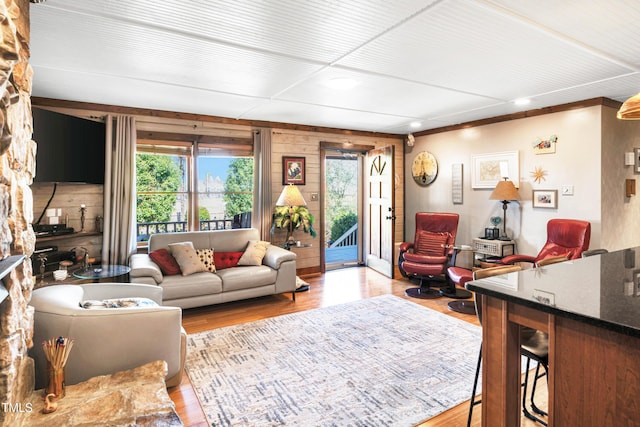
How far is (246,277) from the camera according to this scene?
4289 millimetres

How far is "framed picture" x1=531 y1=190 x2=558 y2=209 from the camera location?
14.8 feet

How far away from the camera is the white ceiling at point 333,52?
6.97ft

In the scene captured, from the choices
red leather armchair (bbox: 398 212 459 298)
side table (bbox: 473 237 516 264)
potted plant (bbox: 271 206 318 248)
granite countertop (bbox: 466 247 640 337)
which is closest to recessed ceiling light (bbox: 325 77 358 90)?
potted plant (bbox: 271 206 318 248)

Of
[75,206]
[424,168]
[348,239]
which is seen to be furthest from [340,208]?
[75,206]

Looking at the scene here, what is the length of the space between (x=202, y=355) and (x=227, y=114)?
321 cm

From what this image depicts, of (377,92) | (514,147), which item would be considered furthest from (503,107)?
(377,92)

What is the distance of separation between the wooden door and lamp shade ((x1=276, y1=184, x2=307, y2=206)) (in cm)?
153

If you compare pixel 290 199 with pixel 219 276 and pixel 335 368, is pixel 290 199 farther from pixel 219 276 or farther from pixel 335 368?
pixel 335 368

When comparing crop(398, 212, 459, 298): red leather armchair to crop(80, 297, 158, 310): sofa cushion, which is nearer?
crop(80, 297, 158, 310): sofa cushion

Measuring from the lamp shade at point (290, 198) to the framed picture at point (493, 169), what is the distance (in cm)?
269

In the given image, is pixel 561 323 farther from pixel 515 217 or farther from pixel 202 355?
pixel 515 217

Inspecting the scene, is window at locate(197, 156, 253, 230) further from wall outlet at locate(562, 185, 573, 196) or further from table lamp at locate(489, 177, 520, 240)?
wall outlet at locate(562, 185, 573, 196)

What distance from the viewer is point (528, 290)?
1640 millimetres

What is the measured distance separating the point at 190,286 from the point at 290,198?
1852 millimetres
